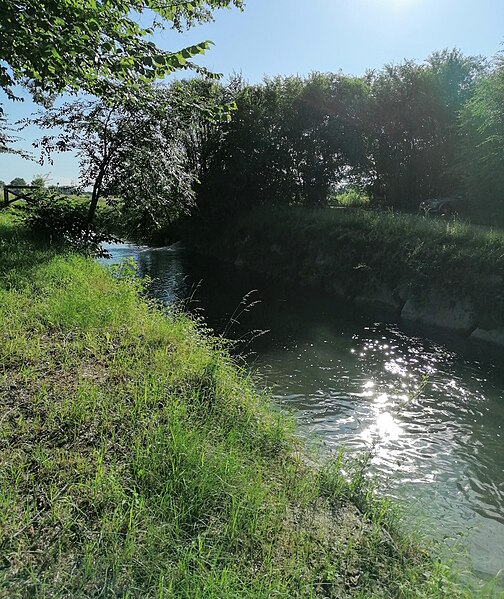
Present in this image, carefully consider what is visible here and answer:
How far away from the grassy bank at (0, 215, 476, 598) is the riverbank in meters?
9.12

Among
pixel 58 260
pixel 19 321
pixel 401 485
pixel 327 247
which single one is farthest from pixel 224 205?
pixel 401 485

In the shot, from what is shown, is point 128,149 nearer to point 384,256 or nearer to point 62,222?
point 62,222

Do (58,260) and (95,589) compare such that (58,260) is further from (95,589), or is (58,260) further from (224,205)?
(224,205)

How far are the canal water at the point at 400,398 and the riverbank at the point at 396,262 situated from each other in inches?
38.7

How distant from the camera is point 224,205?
82.5 feet

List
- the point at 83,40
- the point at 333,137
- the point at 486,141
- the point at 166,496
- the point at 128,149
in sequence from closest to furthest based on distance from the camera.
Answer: the point at 166,496 → the point at 83,40 → the point at 128,149 → the point at 486,141 → the point at 333,137

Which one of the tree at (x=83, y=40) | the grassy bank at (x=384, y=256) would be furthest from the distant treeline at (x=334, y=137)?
the tree at (x=83, y=40)

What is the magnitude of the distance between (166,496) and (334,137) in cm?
2497

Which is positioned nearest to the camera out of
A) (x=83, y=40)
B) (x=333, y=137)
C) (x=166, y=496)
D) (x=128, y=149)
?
(x=166, y=496)

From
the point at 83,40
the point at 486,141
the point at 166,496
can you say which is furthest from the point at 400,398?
the point at 486,141

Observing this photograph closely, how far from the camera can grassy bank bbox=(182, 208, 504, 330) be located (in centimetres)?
1220

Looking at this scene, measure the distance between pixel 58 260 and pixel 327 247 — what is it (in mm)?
11137

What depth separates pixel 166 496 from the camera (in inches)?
122

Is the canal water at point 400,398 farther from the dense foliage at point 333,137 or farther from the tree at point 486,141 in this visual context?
the dense foliage at point 333,137
